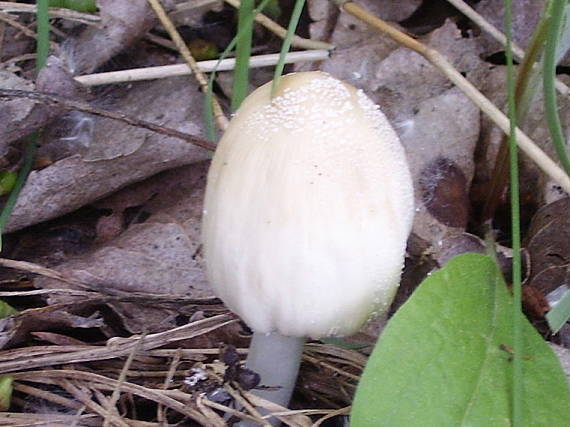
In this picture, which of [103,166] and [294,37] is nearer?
[103,166]

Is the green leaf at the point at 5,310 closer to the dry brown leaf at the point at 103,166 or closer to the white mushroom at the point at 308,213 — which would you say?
the dry brown leaf at the point at 103,166

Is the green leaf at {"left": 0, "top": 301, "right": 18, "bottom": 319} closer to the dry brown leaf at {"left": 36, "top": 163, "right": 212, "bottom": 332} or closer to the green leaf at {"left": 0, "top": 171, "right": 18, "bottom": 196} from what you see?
the dry brown leaf at {"left": 36, "top": 163, "right": 212, "bottom": 332}

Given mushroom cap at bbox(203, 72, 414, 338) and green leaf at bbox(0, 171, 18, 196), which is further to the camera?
green leaf at bbox(0, 171, 18, 196)

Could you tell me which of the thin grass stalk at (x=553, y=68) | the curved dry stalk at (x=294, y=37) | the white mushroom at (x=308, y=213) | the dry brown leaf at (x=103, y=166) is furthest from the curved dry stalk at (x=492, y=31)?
the white mushroom at (x=308, y=213)

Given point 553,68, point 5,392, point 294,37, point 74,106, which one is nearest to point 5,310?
point 5,392

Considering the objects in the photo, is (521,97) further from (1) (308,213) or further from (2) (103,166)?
(2) (103,166)

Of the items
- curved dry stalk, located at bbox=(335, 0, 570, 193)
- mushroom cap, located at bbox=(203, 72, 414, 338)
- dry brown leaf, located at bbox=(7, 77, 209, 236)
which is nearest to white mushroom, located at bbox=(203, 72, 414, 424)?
mushroom cap, located at bbox=(203, 72, 414, 338)

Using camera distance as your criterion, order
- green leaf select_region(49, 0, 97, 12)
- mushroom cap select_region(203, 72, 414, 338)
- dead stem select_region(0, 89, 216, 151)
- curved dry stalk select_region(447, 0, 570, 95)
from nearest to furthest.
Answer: mushroom cap select_region(203, 72, 414, 338) → dead stem select_region(0, 89, 216, 151) → curved dry stalk select_region(447, 0, 570, 95) → green leaf select_region(49, 0, 97, 12)
